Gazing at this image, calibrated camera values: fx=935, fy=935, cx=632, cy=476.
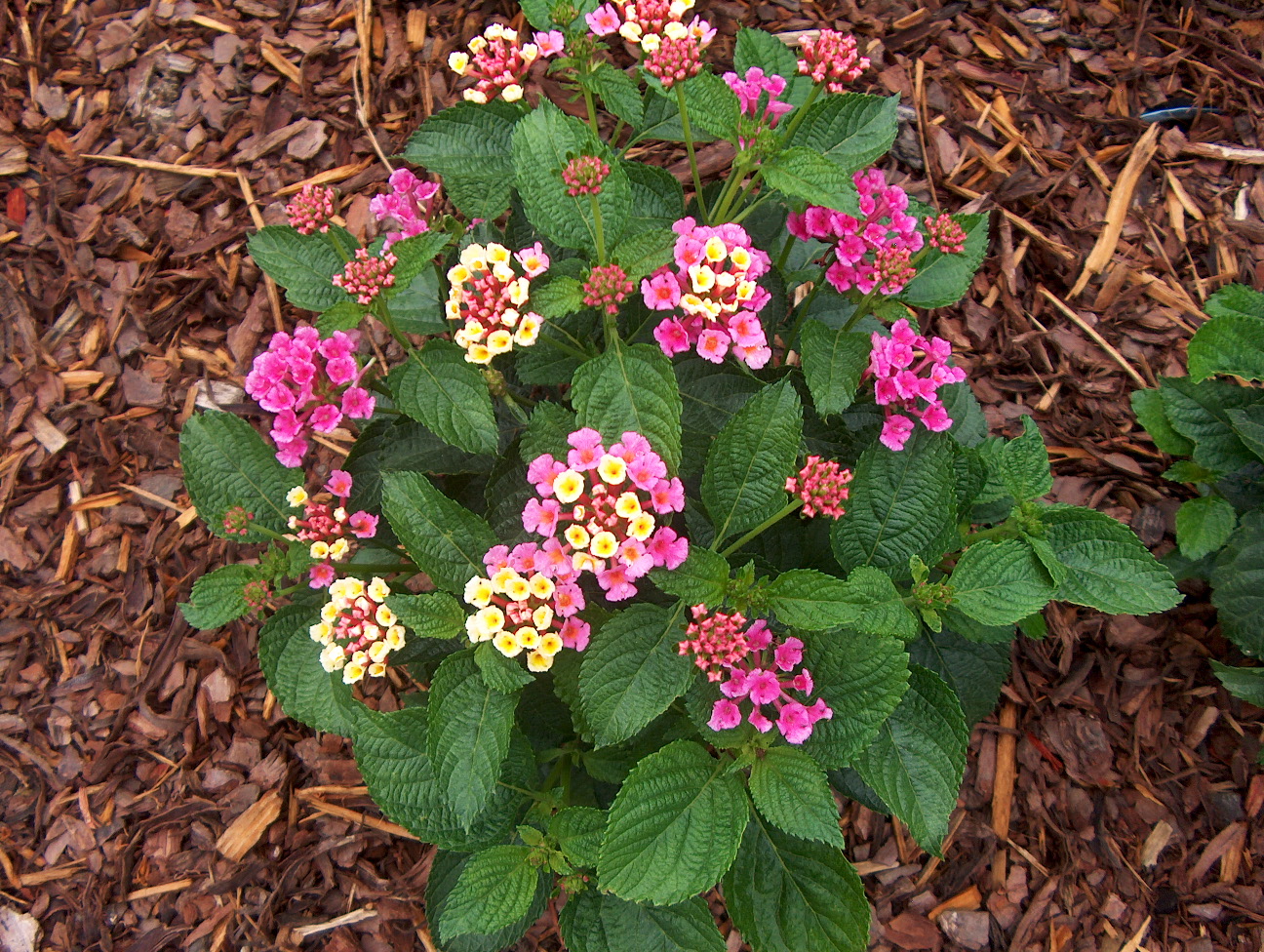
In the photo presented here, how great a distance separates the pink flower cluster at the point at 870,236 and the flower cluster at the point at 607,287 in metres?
0.59

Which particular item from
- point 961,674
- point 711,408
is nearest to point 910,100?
Result: point 711,408

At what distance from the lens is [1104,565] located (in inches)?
91.0

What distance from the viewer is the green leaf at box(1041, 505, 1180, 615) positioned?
224 centimetres

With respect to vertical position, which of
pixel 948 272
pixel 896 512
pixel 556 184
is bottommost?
pixel 896 512

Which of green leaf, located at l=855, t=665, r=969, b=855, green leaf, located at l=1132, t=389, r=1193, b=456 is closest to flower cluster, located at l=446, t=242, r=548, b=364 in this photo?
green leaf, located at l=855, t=665, r=969, b=855

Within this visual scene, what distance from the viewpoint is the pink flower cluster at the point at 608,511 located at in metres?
1.90

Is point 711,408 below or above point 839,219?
below

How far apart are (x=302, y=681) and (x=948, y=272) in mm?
1998

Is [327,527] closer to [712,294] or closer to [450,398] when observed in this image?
[450,398]

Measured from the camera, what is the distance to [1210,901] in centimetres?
289

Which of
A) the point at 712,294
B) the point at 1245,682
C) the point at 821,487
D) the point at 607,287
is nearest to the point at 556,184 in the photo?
the point at 607,287

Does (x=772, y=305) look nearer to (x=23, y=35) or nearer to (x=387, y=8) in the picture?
(x=387, y=8)

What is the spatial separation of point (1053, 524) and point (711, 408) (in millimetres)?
909

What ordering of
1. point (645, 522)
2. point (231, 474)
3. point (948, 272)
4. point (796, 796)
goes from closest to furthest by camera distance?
point (645, 522) < point (796, 796) < point (231, 474) < point (948, 272)
